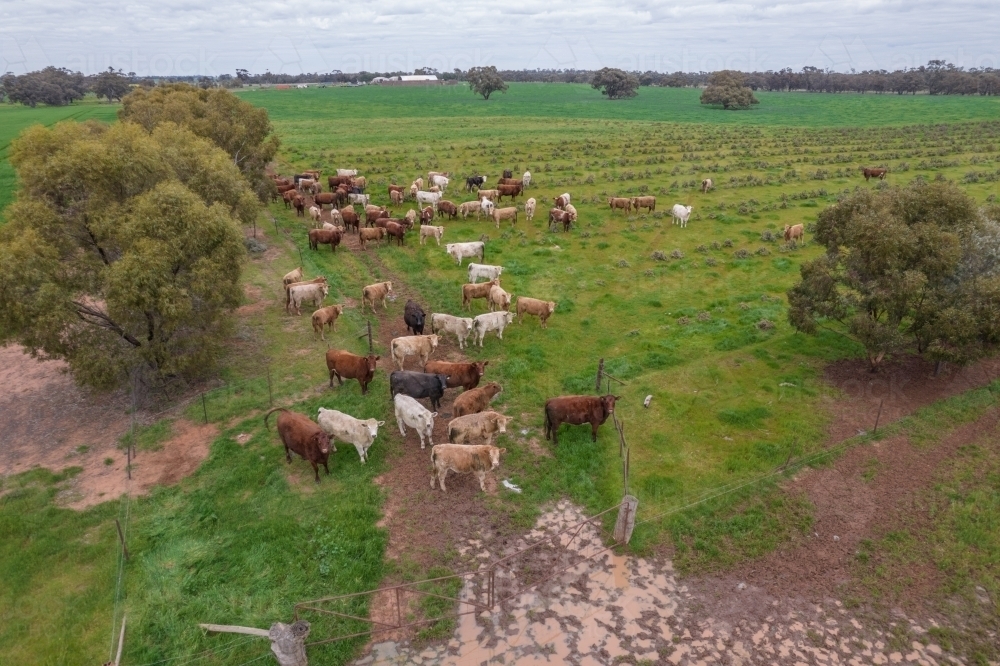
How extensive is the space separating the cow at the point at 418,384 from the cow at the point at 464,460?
2.73 metres

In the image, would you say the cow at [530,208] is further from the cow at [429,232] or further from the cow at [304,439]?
the cow at [304,439]

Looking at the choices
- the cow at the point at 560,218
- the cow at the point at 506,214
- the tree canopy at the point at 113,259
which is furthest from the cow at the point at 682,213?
the tree canopy at the point at 113,259

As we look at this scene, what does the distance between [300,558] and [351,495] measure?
6.01 feet

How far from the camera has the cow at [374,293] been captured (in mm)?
21125

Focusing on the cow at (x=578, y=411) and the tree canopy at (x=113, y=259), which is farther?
the tree canopy at (x=113, y=259)

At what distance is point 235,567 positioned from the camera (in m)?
10.4

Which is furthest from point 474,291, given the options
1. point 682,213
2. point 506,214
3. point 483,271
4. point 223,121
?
point 223,121

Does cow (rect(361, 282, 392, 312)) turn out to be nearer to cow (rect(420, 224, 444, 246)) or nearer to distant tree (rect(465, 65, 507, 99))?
cow (rect(420, 224, 444, 246))

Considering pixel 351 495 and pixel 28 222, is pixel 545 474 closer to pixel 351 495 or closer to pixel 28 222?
pixel 351 495

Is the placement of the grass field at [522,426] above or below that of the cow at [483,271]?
below

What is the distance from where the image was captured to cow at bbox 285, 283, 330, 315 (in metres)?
21.2

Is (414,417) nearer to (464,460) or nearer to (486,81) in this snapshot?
(464,460)

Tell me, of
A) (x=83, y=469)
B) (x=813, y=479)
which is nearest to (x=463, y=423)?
(x=813, y=479)

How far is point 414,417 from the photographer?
1367 centimetres
